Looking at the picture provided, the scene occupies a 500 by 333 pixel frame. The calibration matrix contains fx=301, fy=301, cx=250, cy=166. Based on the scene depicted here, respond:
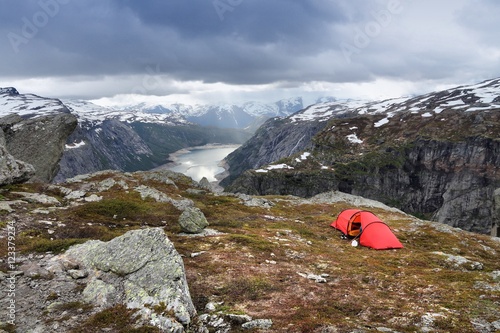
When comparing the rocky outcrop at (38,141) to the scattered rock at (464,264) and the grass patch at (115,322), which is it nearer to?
the grass patch at (115,322)

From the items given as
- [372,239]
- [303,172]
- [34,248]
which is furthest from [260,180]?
[34,248]

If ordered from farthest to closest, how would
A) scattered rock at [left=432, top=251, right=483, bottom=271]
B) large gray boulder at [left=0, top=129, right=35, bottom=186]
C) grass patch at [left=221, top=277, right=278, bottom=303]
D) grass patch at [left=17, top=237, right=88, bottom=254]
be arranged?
large gray boulder at [left=0, top=129, right=35, bottom=186] < scattered rock at [left=432, top=251, right=483, bottom=271] < grass patch at [left=17, top=237, right=88, bottom=254] < grass patch at [left=221, top=277, right=278, bottom=303]

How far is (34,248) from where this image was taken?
55.4ft

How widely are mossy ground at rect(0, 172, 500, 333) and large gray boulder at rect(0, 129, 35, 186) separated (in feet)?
4.98

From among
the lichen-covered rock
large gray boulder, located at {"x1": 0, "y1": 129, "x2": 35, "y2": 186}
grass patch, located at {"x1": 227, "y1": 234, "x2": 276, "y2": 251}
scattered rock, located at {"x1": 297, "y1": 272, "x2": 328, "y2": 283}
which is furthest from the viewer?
large gray boulder, located at {"x1": 0, "y1": 129, "x2": 35, "y2": 186}

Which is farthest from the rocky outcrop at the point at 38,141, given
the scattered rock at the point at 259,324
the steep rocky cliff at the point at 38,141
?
the scattered rock at the point at 259,324

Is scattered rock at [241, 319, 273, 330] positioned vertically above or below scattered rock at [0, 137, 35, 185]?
below

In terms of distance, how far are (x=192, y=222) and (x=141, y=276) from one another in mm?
14585

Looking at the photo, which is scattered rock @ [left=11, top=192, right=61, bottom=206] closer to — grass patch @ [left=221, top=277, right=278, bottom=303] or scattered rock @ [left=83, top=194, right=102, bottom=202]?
scattered rock @ [left=83, top=194, right=102, bottom=202]

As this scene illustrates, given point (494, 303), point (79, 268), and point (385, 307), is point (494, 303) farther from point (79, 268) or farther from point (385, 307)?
point (79, 268)

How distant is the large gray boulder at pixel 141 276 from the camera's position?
11141mm

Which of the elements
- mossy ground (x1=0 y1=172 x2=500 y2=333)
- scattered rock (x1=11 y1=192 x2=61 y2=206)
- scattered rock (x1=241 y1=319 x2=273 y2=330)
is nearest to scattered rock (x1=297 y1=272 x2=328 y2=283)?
mossy ground (x1=0 y1=172 x2=500 y2=333)

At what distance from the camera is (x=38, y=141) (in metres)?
58.5

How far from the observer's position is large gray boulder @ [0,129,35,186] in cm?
3253
